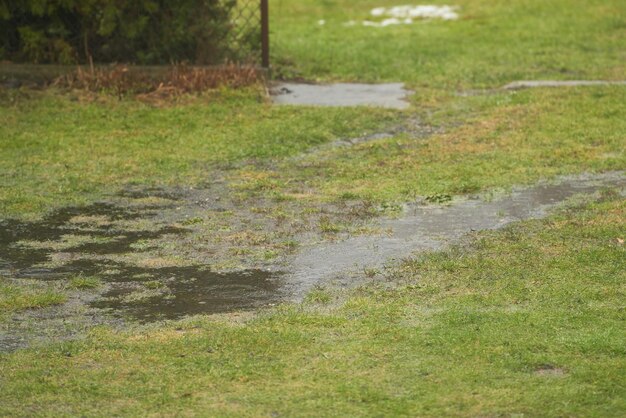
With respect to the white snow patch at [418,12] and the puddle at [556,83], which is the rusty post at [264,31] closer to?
the puddle at [556,83]

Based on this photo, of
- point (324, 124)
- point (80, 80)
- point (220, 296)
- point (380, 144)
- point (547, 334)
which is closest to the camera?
point (547, 334)

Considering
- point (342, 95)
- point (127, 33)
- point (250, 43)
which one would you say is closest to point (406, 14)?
point (250, 43)

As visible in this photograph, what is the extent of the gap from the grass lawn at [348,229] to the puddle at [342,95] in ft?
0.90

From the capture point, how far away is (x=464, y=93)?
534 inches

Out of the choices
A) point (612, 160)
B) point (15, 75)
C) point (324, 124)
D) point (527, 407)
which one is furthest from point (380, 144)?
point (527, 407)

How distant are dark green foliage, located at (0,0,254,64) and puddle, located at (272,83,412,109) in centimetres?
96

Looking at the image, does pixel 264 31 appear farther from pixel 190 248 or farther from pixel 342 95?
pixel 190 248

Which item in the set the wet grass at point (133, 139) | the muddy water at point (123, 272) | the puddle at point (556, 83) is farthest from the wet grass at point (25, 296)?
the puddle at point (556, 83)

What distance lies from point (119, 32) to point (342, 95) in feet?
8.68

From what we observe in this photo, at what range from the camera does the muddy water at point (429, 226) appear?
7449 millimetres

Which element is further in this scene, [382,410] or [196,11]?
[196,11]

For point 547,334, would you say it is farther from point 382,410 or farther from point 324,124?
point 324,124

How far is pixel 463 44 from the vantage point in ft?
55.9

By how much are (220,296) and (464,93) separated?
286 inches
